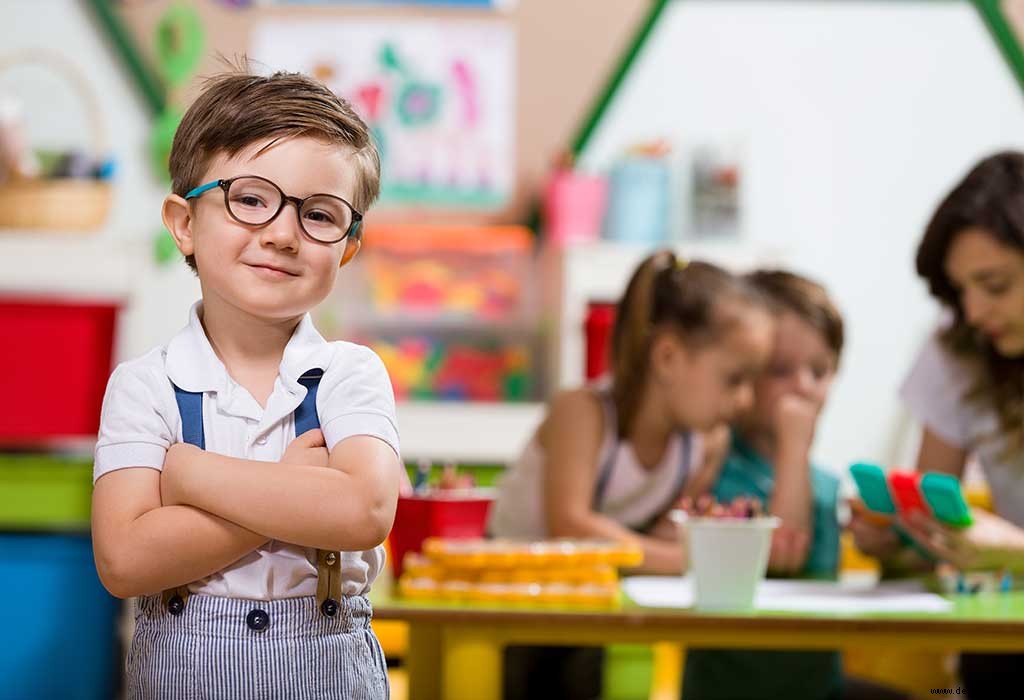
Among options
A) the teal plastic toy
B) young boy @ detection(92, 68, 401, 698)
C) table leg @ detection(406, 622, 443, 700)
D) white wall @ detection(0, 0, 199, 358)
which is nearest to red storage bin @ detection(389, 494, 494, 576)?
table leg @ detection(406, 622, 443, 700)

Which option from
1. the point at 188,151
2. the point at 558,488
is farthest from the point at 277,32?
the point at 188,151

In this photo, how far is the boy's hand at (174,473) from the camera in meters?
0.73

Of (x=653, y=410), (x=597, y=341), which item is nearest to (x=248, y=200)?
(x=653, y=410)

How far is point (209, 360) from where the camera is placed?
0.77m

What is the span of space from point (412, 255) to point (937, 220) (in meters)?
1.51

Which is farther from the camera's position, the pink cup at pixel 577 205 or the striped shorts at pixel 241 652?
the pink cup at pixel 577 205

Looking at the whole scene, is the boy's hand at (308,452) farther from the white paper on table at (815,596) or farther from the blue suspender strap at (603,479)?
the blue suspender strap at (603,479)

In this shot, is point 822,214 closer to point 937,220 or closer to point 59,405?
point 937,220

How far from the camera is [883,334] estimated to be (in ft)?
10.9

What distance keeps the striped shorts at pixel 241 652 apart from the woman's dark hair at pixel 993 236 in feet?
4.24

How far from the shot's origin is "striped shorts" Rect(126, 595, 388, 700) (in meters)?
0.73

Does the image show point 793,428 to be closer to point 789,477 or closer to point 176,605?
point 789,477

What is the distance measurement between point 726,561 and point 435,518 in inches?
12.9

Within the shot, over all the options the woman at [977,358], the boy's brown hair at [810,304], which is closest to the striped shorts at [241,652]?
the woman at [977,358]
